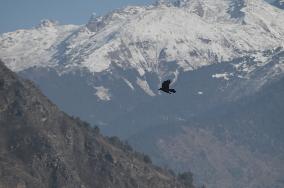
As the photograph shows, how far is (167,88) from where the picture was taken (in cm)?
11775
